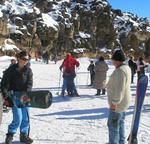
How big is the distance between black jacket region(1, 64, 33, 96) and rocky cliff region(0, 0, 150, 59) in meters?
37.8

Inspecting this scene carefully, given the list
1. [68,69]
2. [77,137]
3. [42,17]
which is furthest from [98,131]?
[42,17]

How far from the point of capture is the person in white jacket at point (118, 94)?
11.1ft

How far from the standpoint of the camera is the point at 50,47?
2176 inches

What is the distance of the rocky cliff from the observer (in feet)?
158

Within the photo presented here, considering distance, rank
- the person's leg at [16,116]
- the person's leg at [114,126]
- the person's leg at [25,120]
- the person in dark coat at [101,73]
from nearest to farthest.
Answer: the person's leg at [114,126] < the person's leg at [16,116] < the person's leg at [25,120] < the person in dark coat at [101,73]

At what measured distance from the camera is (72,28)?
192 feet

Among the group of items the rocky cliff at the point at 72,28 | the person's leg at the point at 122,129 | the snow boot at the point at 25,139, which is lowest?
the snow boot at the point at 25,139

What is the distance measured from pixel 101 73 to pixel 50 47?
46.7m

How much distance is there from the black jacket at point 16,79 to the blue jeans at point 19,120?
0.37 meters

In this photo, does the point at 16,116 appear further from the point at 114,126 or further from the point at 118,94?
the point at 118,94

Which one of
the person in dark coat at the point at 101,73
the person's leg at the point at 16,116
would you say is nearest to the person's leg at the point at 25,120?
the person's leg at the point at 16,116

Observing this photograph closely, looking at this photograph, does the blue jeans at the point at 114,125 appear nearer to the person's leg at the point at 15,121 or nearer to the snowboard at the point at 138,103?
the snowboard at the point at 138,103

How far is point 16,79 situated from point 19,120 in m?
0.74

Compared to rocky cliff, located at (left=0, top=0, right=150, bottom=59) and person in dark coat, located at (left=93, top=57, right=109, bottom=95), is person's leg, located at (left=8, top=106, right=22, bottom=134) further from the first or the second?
rocky cliff, located at (left=0, top=0, right=150, bottom=59)
